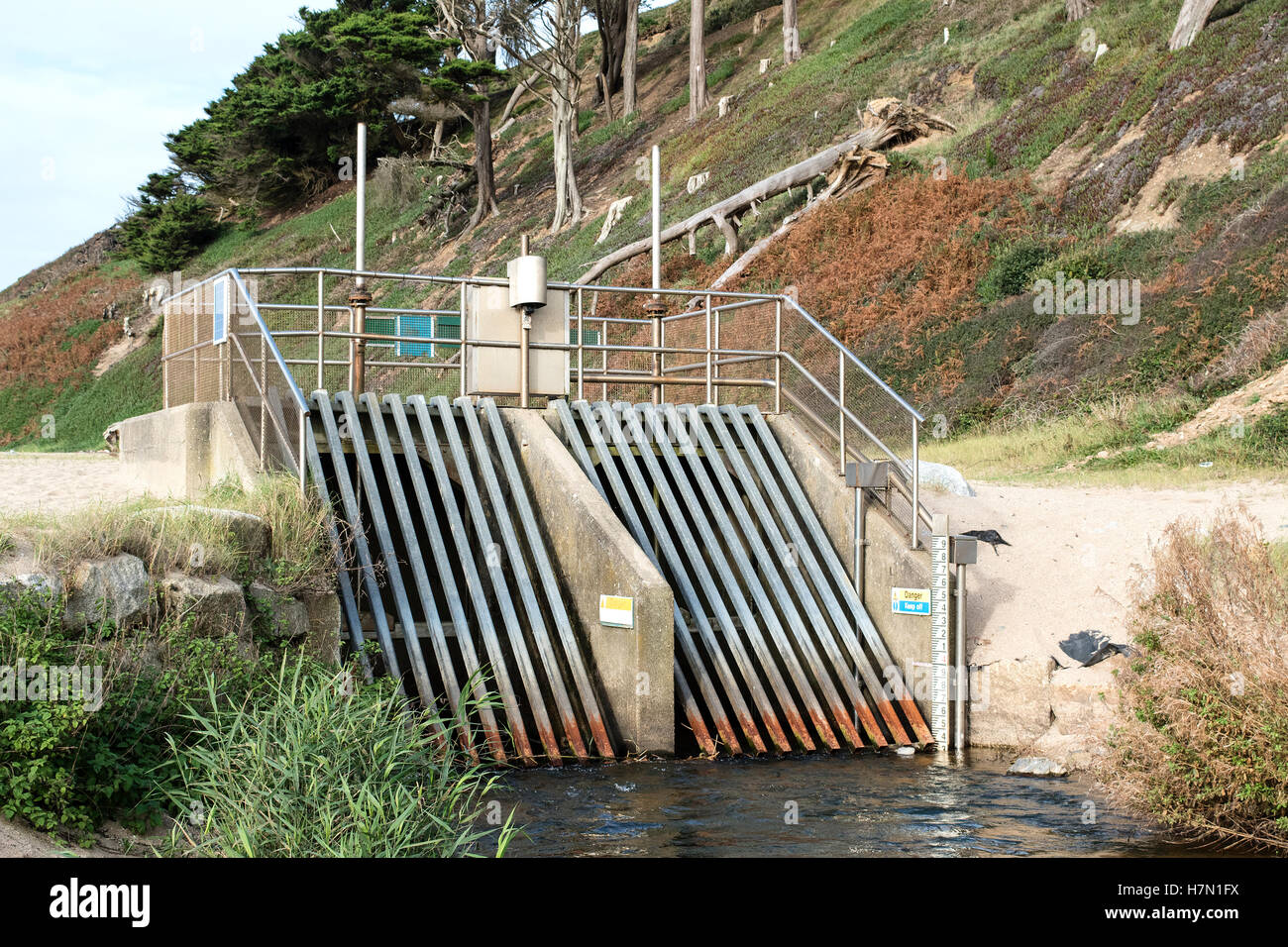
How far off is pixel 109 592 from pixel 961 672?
7.49 m

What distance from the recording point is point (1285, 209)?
2009 centimetres

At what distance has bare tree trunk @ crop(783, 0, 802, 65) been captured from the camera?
45.5m

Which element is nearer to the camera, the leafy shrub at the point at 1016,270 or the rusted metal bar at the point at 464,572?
the rusted metal bar at the point at 464,572

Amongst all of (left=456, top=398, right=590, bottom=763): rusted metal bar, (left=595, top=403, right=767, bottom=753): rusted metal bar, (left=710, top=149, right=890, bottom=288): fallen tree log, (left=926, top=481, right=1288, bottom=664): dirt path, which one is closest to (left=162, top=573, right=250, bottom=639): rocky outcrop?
(left=456, top=398, right=590, bottom=763): rusted metal bar

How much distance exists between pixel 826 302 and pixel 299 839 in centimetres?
2254

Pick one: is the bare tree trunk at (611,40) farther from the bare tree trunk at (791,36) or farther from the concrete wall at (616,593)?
the concrete wall at (616,593)

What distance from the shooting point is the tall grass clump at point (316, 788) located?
19.0 feet

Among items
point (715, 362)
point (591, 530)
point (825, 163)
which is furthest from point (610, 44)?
point (591, 530)

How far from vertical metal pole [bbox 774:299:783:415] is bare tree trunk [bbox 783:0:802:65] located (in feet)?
112

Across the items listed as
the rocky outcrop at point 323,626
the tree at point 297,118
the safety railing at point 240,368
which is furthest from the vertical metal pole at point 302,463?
the tree at point 297,118

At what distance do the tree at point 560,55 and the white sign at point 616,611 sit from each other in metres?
30.7

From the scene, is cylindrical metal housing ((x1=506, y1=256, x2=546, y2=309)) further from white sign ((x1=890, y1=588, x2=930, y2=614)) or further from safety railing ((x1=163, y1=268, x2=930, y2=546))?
white sign ((x1=890, y1=588, x2=930, y2=614))
